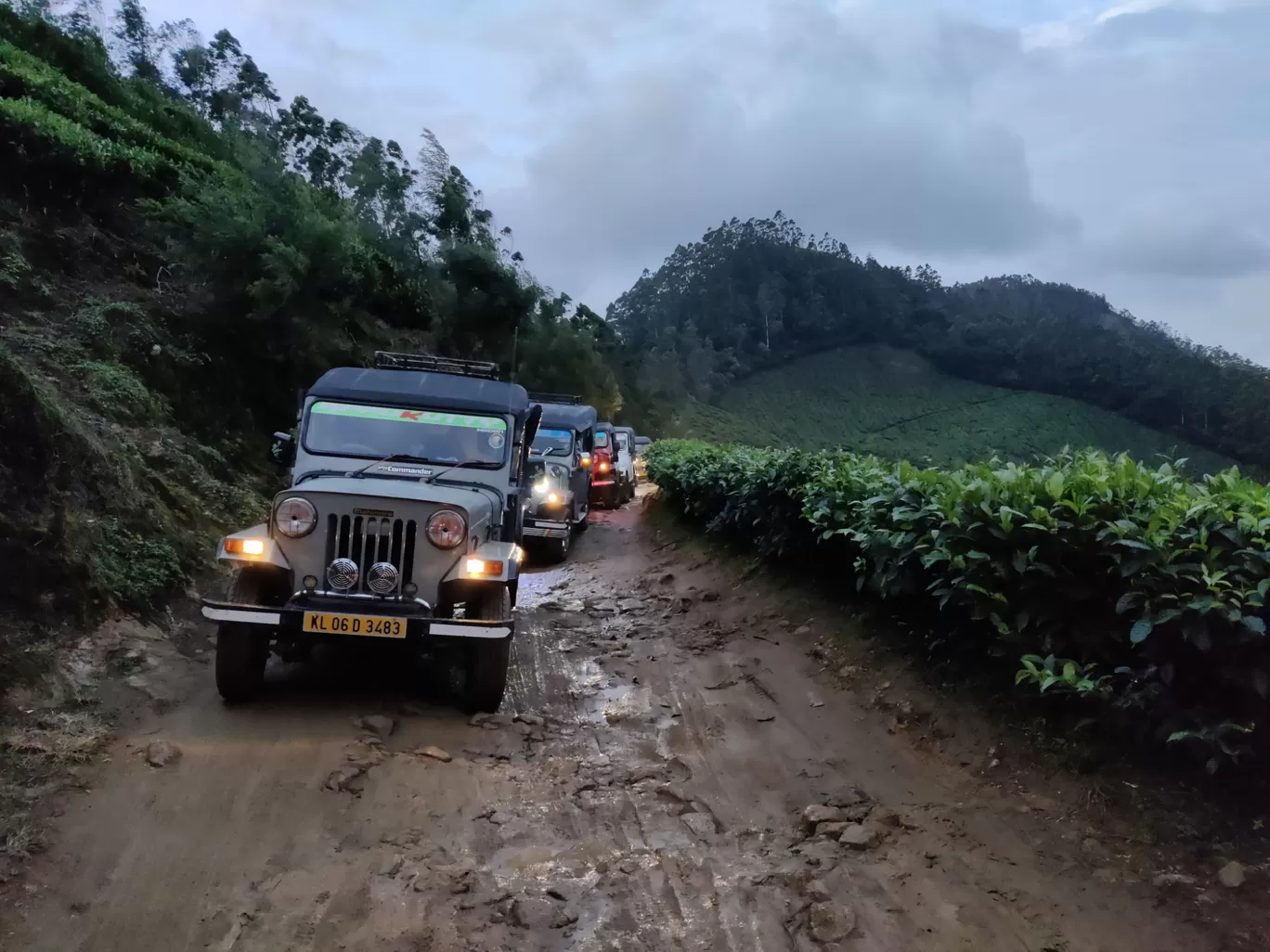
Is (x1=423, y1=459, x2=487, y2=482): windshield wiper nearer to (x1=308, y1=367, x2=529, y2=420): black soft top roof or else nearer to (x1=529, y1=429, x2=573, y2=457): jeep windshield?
(x1=308, y1=367, x2=529, y2=420): black soft top roof

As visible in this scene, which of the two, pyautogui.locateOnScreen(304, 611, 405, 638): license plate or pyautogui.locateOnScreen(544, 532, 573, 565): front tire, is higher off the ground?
pyautogui.locateOnScreen(304, 611, 405, 638): license plate

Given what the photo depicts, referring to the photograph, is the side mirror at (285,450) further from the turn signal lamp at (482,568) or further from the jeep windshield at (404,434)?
the turn signal lamp at (482,568)

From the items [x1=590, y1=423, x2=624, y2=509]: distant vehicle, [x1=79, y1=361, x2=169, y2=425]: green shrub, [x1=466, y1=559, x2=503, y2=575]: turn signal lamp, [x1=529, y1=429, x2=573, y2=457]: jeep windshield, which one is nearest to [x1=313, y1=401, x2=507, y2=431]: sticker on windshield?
[x1=466, y1=559, x2=503, y2=575]: turn signal lamp

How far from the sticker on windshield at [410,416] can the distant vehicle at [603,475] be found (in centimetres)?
1125

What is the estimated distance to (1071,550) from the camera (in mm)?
4312

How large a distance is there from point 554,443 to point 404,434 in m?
7.47

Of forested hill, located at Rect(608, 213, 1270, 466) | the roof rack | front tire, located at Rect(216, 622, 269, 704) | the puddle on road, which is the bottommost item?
the puddle on road

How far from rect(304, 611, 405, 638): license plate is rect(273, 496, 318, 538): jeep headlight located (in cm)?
62

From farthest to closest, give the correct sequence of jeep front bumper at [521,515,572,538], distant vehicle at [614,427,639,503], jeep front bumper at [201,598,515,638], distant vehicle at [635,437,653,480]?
distant vehicle at [635,437,653,480] < distant vehicle at [614,427,639,503] < jeep front bumper at [521,515,572,538] < jeep front bumper at [201,598,515,638]

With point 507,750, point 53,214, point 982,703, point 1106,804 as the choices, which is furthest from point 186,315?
point 1106,804

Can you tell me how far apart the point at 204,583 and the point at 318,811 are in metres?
4.19

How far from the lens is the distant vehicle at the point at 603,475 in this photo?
1864 centimetres

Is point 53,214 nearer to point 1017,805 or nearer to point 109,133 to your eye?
point 109,133

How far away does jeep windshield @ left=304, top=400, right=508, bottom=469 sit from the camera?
6805mm
